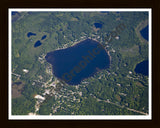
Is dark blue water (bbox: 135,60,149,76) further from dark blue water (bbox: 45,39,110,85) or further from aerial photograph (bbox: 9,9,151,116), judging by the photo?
dark blue water (bbox: 45,39,110,85)

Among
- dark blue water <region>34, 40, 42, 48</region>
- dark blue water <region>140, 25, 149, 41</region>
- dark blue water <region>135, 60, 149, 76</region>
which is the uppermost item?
dark blue water <region>140, 25, 149, 41</region>

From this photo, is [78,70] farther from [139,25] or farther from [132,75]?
[139,25]

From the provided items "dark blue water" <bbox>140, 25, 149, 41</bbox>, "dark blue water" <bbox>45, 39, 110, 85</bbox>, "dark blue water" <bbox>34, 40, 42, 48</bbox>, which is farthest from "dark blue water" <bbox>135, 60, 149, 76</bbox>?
"dark blue water" <bbox>34, 40, 42, 48</bbox>

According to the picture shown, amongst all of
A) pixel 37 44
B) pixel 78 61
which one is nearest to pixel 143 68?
pixel 78 61

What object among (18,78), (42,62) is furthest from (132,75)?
(18,78)

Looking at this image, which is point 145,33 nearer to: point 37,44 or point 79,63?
point 79,63

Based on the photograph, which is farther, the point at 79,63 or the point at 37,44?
the point at 37,44

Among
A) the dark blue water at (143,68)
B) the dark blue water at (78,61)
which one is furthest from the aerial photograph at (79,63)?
the dark blue water at (143,68)

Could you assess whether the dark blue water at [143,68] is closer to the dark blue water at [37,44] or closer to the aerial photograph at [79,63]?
the aerial photograph at [79,63]

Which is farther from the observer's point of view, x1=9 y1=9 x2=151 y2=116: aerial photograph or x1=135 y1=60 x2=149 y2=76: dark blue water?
x1=135 y1=60 x2=149 y2=76: dark blue water
